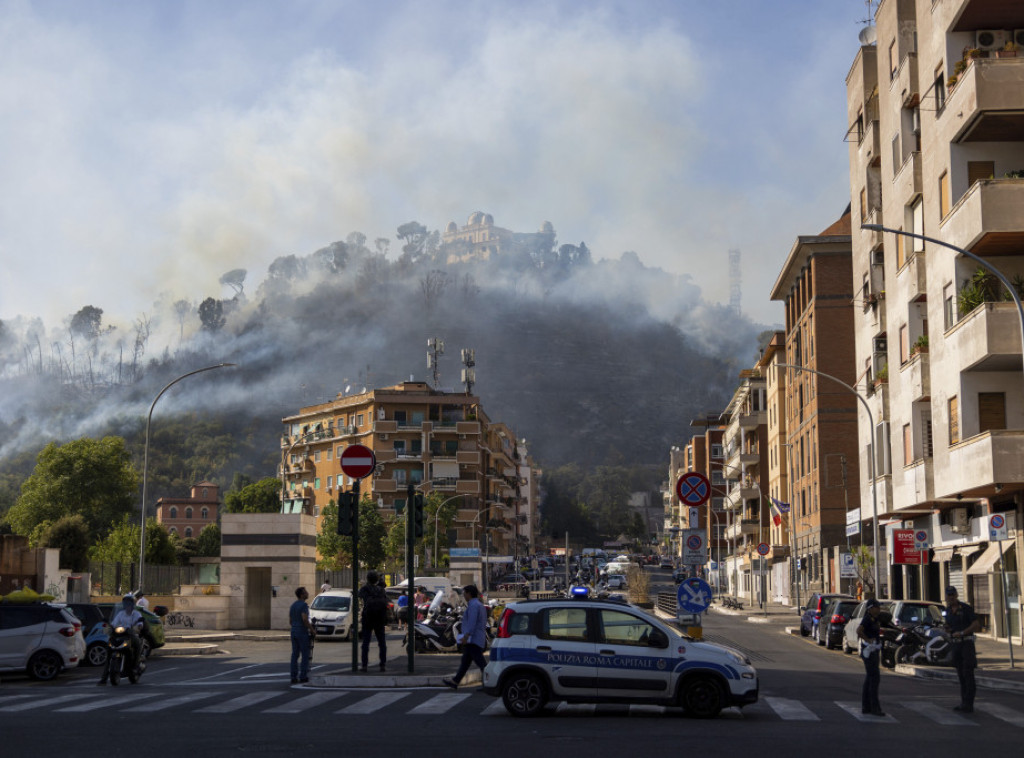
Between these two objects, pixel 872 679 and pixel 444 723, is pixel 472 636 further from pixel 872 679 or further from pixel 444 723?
pixel 872 679

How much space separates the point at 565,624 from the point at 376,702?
370 centimetres

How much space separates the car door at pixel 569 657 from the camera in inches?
615

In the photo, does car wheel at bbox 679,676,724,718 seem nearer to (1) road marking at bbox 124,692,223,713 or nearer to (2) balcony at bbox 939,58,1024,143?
(1) road marking at bbox 124,692,223,713

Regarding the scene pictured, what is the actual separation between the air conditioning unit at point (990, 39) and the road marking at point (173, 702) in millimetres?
27323

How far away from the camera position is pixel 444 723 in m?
14.8

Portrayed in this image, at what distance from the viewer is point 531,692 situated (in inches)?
621

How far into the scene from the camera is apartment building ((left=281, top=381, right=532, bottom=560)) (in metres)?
116

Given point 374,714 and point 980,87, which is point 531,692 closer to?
point 374,714

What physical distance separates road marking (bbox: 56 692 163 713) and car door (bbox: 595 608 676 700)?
7.16m

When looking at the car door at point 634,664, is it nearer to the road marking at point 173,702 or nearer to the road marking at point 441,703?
the road marking at point 441,703

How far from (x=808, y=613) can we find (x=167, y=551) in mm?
83818

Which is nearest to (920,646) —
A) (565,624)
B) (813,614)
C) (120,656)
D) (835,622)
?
(835,622)

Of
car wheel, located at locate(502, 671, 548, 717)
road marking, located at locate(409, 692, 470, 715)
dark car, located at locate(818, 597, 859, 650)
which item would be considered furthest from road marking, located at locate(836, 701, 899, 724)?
dark car, located at locate(818, 597, 859, 650)

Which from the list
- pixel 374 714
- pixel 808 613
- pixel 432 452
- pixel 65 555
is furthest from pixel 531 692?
pixel 432 452
